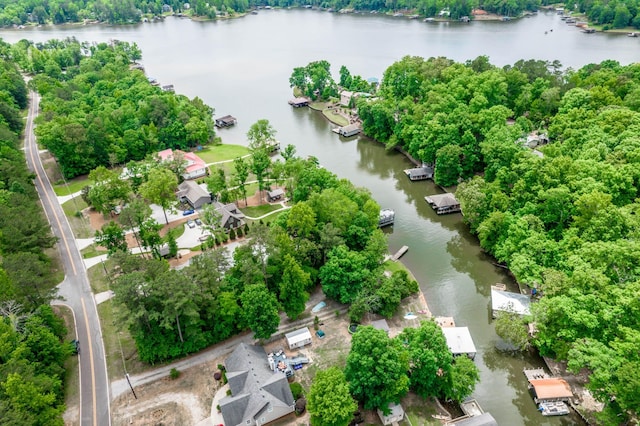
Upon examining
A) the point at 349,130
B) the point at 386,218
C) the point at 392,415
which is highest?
the point at 349,130

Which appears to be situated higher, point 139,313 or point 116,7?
point 116,7

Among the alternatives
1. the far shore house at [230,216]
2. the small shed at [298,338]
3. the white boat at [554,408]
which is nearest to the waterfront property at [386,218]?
the far shore house at [230,216]

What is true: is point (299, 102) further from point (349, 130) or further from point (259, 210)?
point (259, 210)

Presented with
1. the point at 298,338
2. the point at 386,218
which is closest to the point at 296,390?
the point at 298,338

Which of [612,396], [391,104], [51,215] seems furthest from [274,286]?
[391,104]

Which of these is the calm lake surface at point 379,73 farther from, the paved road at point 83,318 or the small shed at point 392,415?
the paved road at point 83,318

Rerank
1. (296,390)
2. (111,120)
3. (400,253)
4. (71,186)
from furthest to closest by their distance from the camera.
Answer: (111,120) → (71,186) → (400,253) → (296,390)

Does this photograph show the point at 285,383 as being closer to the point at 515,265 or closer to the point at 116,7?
the point at 515,265

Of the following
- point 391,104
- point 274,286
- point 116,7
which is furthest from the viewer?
point 116,7
